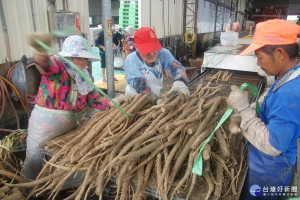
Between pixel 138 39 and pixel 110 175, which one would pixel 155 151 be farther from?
pixel 138 39

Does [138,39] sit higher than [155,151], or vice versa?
[138,39]

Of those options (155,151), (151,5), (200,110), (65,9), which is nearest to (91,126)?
(155,151)

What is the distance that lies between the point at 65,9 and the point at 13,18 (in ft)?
3.68

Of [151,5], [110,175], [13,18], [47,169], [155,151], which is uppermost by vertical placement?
[151,5]

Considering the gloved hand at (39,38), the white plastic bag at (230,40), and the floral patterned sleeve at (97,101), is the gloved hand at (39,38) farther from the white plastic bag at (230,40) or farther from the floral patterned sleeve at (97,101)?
the white plastic bag at (230,40)

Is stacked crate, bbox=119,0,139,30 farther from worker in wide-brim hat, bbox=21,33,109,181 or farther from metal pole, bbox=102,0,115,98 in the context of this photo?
worker in wide-brim hat, bbox=21,33,109,181

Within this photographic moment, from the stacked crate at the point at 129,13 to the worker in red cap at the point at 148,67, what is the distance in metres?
6.08

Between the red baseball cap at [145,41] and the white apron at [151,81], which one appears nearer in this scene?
the red baseball cap at [145,41]

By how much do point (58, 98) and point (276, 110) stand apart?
5.70ft

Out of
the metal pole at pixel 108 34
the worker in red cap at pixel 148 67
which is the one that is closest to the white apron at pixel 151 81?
the worker in red cap at pixel 148 67

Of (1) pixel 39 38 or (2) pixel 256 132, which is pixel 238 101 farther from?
(1) pixel 39 38

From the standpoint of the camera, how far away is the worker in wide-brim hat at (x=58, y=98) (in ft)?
6.12

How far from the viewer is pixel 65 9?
414cm

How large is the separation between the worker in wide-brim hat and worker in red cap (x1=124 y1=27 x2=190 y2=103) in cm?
55
